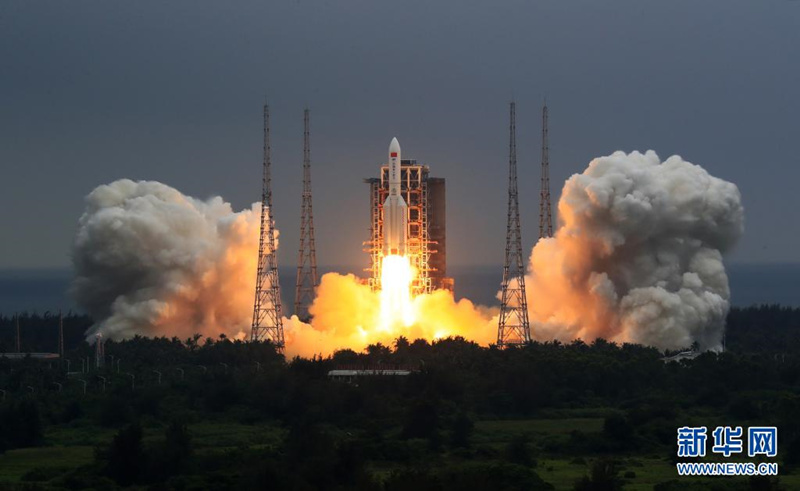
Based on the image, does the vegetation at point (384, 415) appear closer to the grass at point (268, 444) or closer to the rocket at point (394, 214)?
the grass at point (268, 444)

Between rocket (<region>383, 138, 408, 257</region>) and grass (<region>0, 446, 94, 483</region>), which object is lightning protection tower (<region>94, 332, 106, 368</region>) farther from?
grass (<region>0, 446, 94, 483</region>)

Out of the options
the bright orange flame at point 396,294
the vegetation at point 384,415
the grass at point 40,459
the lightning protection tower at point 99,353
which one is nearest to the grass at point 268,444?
the grass at point 40,459

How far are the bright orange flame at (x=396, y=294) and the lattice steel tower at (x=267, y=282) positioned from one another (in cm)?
466

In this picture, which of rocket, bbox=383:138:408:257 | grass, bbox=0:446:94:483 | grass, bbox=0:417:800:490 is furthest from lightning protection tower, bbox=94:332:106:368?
grass, bbox=0:446:94:483

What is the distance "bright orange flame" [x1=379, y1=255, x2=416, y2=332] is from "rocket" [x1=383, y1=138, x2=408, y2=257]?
57 cm

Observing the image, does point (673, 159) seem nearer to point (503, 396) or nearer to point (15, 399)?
point (503, 396)

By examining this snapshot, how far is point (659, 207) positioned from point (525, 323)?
29.6 feet

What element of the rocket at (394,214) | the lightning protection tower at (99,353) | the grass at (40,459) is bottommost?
the grass at (40,459)

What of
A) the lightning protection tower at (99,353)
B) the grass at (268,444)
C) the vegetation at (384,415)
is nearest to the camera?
the vegetation at (384,415)

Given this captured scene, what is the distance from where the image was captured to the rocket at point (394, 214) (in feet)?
291

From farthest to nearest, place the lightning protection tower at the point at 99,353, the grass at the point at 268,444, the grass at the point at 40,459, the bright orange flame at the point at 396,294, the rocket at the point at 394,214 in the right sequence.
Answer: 1. the lightning protection tower at the point at 99,353
2. the bright orange flame at the point at 396,294
3. the rocket at the point at 394,214
4. the grass at the point at 40,459
5. the grass at the point at 268,444

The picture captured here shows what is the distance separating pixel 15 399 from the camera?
80.4 meters

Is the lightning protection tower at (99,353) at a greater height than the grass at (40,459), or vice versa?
the lightning protection tower at (99,353)

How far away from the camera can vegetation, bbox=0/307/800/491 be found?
61406 millimetres
